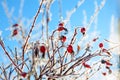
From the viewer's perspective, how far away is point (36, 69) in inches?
118

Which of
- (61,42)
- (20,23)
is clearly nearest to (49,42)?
(61,42)

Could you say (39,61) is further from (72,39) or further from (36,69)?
(72,39)

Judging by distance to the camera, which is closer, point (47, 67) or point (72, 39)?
point (47, 67)

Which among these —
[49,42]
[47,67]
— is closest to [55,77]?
[47,67]

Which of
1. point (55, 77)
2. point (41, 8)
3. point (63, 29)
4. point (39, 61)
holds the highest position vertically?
point (41, 8)

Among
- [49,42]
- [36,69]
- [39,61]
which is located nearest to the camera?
[39,61]

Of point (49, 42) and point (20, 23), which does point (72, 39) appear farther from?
point (20, 23)

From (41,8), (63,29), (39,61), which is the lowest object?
(39,61)

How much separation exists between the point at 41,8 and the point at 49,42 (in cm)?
41

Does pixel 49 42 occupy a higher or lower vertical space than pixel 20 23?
lower

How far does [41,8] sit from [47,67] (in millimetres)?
644

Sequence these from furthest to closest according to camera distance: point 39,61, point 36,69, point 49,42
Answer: point 49,42 < point 36,69 < point 39,61

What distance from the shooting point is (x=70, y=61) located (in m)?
3.18

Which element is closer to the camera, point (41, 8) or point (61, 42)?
point (41, 8)
